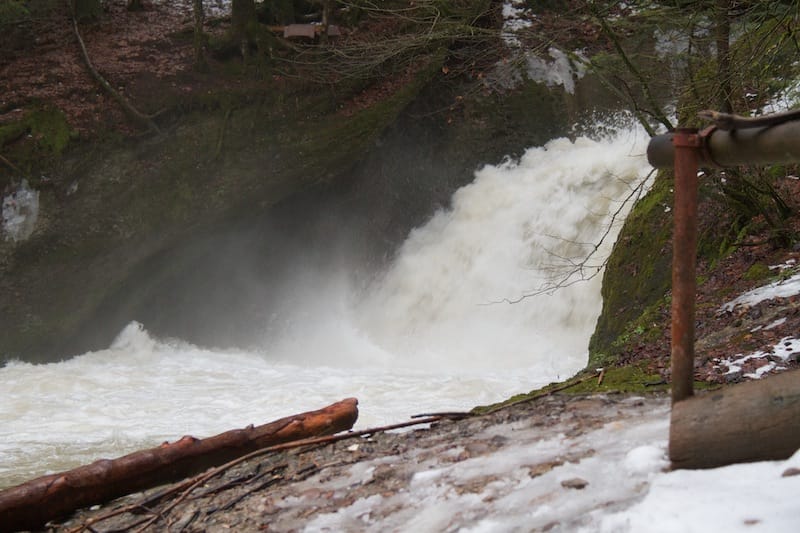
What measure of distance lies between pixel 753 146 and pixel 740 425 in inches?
41.2

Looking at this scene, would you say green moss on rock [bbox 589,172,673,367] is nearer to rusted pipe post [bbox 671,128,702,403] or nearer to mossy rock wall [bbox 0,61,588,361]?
rusted pipe post [bbox 671,128,702,403]

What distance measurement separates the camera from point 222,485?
4.19 meters

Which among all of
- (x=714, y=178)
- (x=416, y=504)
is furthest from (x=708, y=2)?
(x=416, y=504)

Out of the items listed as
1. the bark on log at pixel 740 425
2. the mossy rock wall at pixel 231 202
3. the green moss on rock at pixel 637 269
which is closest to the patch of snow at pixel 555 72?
the mossy rock wall at pixel 231 202

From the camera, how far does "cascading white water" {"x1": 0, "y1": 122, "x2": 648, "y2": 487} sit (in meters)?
8.95

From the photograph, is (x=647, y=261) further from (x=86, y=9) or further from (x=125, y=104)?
(x=86, y=9)

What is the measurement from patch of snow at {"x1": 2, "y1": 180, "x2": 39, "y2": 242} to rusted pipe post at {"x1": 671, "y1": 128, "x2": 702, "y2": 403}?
38.8 ft

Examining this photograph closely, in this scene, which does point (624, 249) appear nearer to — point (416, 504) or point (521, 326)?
point (521, 326)

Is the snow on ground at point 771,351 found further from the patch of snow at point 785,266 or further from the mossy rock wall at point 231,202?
the mossy rock wall at point 231,202

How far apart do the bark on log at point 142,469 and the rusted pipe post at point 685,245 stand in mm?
2513

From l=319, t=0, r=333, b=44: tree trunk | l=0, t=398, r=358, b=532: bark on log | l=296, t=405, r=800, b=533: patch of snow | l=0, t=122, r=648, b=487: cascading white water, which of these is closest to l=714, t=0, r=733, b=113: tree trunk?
l=0, t=122, r=648, b=487: cascading white water

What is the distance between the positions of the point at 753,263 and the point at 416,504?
5.01 metres

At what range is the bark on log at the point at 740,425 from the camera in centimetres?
280

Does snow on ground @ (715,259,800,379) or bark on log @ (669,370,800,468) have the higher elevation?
snow on ground @ (715,259,800,379)
